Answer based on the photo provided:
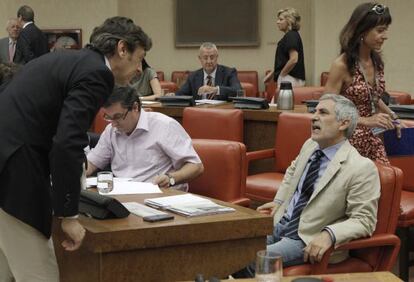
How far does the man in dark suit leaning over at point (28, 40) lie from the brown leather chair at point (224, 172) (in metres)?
5.33

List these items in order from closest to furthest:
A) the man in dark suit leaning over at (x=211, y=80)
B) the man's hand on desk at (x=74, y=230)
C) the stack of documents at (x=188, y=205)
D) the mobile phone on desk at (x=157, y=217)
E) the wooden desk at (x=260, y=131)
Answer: the man's hand on desk at (x=74, y=230) → the mobile phone on desk at (x=157, y=217) → the stack of documents at (x=188, y=205) → the wooden desk at (x=260, y=131) → the man in dark suit leaning over at (x=211, y=80)

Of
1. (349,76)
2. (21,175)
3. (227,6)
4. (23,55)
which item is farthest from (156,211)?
(227,6)

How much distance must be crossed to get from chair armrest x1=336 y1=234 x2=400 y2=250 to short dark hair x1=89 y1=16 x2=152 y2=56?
1.16m

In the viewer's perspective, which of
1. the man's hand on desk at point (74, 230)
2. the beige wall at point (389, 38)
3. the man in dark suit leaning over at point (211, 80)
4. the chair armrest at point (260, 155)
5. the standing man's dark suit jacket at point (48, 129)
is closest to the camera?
the standing man's dark suit jacket at point (48, 129)


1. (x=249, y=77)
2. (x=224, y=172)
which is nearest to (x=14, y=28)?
(x=249, y=77)

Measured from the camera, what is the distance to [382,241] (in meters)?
3.12

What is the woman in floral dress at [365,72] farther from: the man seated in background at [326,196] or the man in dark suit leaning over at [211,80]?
the man in dark suit leaning over at [211,80]

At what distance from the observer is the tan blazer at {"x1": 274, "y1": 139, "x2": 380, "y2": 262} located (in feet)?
10.2

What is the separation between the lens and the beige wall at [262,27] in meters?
9.92

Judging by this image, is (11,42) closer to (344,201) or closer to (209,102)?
(209,102)

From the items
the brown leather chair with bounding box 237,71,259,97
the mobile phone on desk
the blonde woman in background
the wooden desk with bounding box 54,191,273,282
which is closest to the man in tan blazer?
the wooden desk with bounding box 54,191,273,282

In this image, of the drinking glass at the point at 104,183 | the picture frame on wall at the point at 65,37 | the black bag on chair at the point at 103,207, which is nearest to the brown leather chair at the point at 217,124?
the drinking glass at the point at 104,183

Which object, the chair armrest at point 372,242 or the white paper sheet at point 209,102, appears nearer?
the chair armrest at point 372,242

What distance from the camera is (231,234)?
→ 8.98 feet
